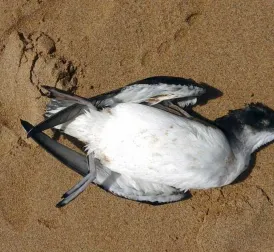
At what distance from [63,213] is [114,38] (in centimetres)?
131

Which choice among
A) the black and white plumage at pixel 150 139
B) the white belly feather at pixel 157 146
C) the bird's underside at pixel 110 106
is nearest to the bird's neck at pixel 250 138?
the black and white plumage at pixel 150 139

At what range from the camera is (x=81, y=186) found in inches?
118

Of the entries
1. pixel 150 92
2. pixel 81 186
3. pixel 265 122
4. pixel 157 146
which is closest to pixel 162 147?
pixel 157 146

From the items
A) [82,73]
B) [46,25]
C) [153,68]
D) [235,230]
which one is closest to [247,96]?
[153,68]

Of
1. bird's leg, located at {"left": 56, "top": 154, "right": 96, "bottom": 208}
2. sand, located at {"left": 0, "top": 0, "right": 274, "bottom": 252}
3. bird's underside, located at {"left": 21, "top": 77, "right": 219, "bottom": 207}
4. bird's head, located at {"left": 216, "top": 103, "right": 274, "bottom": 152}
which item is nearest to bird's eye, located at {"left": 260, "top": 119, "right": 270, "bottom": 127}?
bird's head, located at {"left": 216, "top": 103, "right": 274, "bottom": 152}

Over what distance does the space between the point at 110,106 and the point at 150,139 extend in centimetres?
33

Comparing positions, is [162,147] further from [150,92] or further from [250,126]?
[250,126]

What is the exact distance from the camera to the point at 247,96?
10.9 ft

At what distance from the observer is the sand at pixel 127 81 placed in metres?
3.32

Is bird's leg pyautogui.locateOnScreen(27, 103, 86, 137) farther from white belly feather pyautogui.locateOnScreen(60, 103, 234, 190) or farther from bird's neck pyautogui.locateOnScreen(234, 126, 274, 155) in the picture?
bird's neck pyautogui.locateOnScreen(234, 126, 274, 155)

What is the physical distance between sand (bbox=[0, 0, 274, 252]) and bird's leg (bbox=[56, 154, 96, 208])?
0.52 meters

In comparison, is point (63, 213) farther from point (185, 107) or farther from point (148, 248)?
point (185, 107)

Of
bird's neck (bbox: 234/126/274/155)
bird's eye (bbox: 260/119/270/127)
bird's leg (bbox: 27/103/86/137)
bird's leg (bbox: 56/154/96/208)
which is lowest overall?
bird's leg (bbox: 56/154/96/208)

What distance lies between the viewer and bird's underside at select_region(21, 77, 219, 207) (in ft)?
9.40
